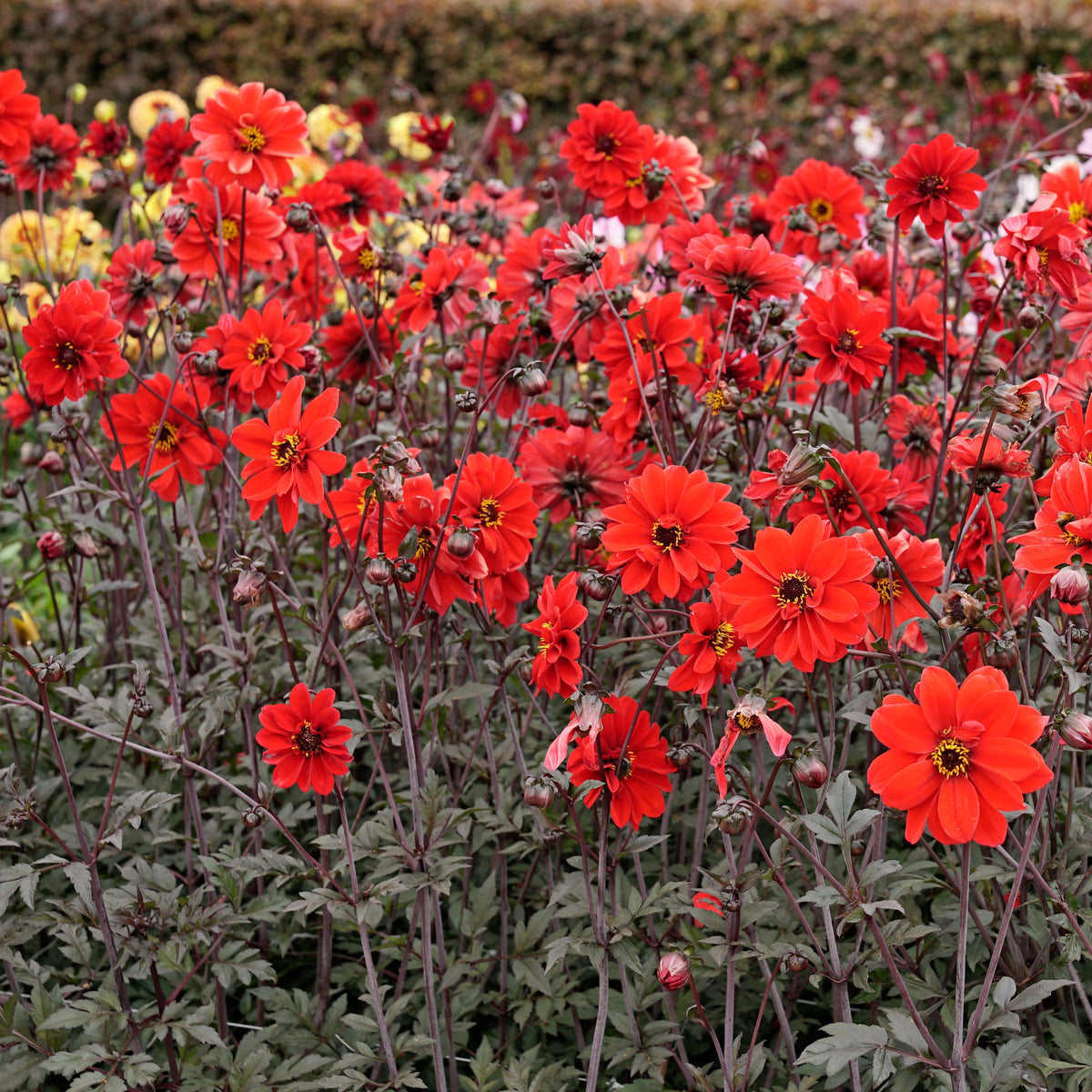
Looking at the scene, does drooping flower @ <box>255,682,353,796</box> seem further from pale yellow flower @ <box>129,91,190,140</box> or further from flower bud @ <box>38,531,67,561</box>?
pale yellow flower @ <box>129,91,190,140</box>

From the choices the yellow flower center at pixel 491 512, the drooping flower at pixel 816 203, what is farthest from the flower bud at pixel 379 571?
the drooping flower at pixel 816 203

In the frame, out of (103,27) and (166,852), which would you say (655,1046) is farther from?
(103,27)

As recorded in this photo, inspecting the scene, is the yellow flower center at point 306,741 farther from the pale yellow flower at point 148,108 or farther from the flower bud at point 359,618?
the pale yellow flower at point 148,108

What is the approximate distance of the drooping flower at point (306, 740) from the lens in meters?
1.65

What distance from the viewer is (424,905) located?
5.82 ft

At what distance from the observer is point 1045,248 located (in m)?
1.76

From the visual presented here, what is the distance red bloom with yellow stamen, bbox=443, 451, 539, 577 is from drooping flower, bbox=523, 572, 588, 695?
13 centimetres

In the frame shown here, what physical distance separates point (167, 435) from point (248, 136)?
0.62 meters

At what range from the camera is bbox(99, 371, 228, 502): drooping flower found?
2105 millimetres

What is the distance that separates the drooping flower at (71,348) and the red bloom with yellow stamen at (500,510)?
0.64 m

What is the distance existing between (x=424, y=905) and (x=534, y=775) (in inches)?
13.5

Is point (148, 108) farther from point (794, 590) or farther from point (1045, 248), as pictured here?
point (794, 590)

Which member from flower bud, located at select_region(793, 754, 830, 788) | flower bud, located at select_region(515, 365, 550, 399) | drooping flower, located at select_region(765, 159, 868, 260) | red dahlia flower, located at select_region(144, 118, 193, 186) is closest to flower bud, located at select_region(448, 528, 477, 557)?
flower bud, located at select_region(515, 365, 550, 399)

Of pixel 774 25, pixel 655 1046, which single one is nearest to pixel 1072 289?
pixel 655 1046
